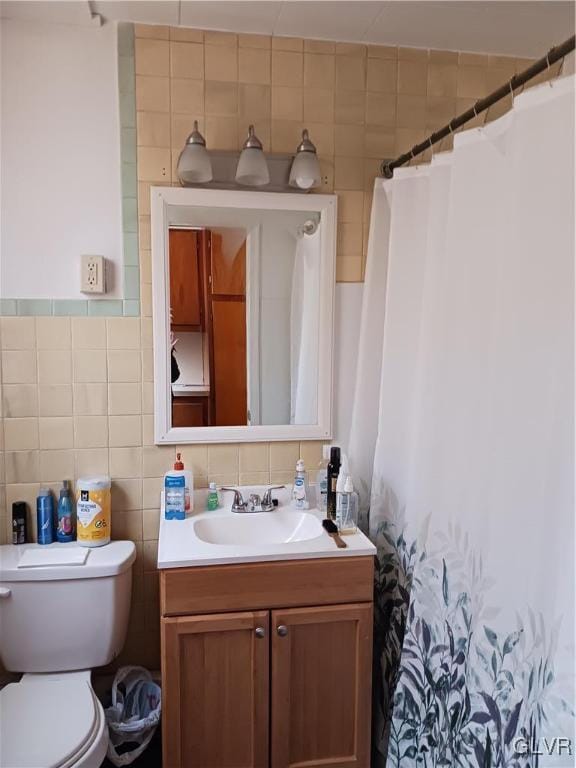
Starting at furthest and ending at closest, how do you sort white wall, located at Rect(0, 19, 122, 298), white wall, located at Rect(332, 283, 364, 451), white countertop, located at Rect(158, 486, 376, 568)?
white wall, located at Rect(332, 283, 364, 451) < white wall, located at Rect(0, 19, 122, 298) < white countertop, located at Rect(158, 486, 376, 568)

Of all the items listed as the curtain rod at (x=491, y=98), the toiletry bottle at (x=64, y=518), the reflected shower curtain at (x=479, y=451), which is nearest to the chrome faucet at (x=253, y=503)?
the reflected shower curtain at (x=479, y=451)

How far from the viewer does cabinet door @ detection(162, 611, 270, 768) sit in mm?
1556

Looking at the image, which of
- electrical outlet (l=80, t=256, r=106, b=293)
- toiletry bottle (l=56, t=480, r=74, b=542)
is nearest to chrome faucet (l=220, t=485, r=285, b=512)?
toiletry bottle (l=56, t=480, r=74, b=542)

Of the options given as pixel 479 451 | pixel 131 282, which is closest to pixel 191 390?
pixel 131 282

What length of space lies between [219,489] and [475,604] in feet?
3.06

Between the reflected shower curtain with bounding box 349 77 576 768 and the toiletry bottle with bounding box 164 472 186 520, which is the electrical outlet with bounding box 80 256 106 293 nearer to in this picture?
the toiletry bottle with bounding box 164 472 186 520

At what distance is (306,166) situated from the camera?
181 cm

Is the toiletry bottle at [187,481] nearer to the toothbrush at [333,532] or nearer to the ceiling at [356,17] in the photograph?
the toothbrush at [333,532]

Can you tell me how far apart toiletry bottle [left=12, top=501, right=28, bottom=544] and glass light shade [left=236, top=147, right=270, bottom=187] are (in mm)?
1283

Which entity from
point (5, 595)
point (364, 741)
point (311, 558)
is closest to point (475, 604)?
point (311, 558)

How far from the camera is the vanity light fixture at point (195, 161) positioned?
1.74m

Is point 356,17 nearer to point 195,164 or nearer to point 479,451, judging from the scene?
point 195,164

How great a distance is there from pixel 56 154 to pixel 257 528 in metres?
1.38

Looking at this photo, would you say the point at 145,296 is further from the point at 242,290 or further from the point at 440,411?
the point at 440,411
